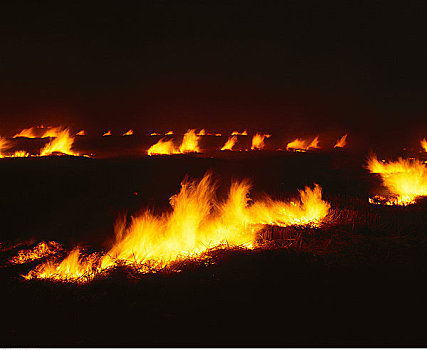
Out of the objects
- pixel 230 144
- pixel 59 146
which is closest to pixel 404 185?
pixel 230 144

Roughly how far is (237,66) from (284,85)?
12.4 feet

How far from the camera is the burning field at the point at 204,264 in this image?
10.9ft

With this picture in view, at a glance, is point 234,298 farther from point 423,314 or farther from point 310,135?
point 310,135

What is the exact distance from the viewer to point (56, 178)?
28.0ft

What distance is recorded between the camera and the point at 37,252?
5.45m

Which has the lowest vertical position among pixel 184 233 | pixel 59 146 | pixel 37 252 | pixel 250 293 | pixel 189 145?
pixel 250 293

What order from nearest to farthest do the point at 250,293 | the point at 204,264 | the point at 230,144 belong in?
the point at 250,293 < the point at 204,264 < the point at 230,144

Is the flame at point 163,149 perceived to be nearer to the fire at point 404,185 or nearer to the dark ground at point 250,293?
the dark ground at point 250,293

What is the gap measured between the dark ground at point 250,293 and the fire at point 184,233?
0.31m

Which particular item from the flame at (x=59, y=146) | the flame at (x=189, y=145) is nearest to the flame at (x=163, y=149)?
the flame at (x=189, y=145)

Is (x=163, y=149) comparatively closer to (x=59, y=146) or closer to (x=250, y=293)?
(x=59, y=146)

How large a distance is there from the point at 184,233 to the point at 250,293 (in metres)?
1.53

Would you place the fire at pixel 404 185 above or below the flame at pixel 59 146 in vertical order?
below

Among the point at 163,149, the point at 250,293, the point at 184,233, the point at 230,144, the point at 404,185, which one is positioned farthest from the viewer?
the point at 230,144
